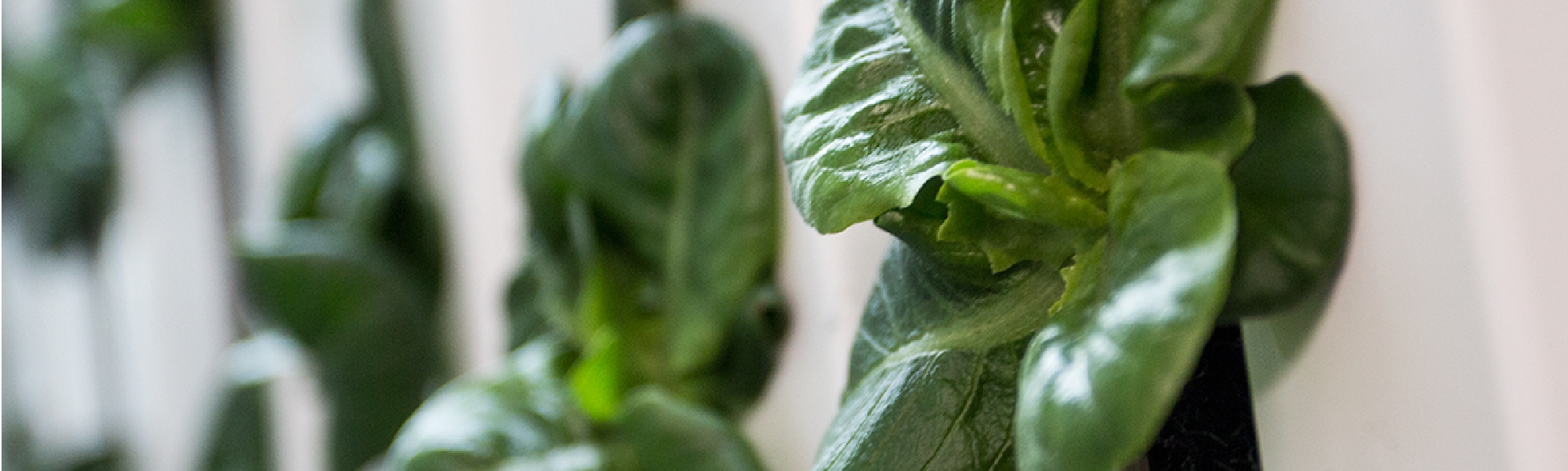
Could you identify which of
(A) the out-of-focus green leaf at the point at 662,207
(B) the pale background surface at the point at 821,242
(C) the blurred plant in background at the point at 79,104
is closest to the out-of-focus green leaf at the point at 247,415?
(B) the pale background surface at the point at 821,242

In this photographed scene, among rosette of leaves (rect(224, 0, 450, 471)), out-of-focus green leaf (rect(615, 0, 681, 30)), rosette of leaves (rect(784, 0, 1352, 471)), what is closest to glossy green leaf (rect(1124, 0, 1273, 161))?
rosette of leaves (rect(784, 0, 1352, 471))

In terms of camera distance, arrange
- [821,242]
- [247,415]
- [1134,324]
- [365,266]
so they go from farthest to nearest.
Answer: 1. [247,415]
2. [365,266]
3. [821,242]
4. [1134,324]

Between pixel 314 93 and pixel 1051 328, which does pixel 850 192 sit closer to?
pixel 1051 328

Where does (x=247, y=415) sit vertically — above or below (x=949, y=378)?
below

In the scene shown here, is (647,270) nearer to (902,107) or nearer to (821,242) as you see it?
(821,242)

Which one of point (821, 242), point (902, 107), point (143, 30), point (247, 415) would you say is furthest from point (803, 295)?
point (143, 30)

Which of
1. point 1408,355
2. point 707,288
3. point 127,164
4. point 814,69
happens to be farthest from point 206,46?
point 1408,355

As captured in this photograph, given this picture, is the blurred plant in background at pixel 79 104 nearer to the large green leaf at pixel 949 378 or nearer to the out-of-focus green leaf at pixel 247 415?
the out-of-focus green leaf at pixel 247 415

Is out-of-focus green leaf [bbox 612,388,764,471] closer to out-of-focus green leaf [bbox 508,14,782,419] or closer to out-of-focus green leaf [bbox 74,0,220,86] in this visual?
out-of-focus green leaf [bbox 508,14,782,419]

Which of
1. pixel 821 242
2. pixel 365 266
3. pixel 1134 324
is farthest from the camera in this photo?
pixel 365 266
